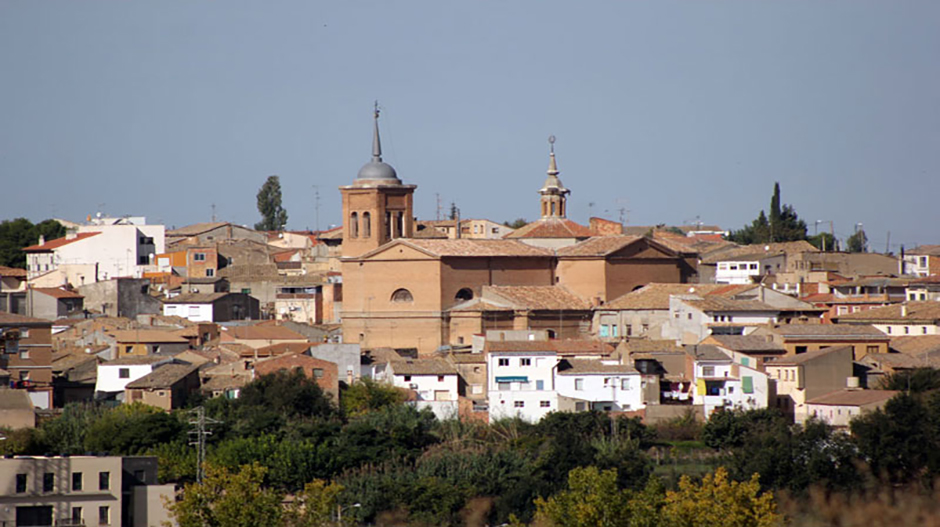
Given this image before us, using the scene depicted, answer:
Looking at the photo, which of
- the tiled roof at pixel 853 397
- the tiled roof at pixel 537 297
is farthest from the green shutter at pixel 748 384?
the tiled roof at pixel 537 297

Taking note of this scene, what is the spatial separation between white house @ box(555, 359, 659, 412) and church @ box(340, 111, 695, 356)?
Result: 652 cm

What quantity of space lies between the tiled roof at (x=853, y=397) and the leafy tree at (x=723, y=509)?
601 inches

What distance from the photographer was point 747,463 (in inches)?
1145

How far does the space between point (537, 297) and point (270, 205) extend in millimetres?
49479

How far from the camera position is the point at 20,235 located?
2662 inches

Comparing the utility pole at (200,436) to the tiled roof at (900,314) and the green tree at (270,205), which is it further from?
the green tree at (270,205)

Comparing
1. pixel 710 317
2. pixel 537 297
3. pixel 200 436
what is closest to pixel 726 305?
pixel 710 317

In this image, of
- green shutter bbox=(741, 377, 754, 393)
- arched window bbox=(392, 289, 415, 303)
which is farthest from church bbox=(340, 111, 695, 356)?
green shutter bbox=(741, 377, 754, 393)

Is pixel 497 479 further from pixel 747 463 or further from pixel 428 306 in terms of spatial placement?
pixel 428 306

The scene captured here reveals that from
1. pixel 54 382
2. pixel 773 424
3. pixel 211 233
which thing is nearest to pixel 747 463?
pixel 773 424

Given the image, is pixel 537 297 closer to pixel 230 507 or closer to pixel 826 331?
pixel 826 331

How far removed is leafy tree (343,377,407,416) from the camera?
3547 cm

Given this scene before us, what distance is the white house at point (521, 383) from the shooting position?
117ft

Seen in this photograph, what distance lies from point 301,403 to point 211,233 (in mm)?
40540
